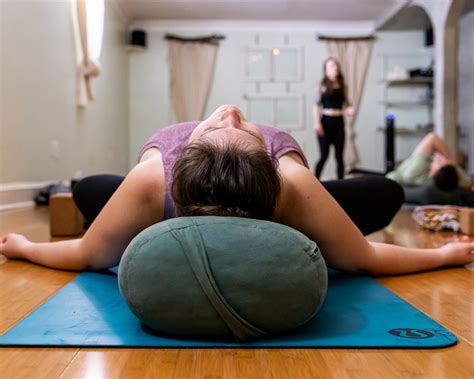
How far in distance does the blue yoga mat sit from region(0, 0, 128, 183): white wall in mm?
2963

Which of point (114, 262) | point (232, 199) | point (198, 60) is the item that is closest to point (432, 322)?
point (232, 199)

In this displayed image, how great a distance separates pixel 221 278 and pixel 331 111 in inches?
213

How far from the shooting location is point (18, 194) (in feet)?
13.9

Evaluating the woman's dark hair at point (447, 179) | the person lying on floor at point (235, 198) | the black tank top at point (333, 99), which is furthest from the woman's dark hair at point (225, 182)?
the black tank top at point (333, 99)

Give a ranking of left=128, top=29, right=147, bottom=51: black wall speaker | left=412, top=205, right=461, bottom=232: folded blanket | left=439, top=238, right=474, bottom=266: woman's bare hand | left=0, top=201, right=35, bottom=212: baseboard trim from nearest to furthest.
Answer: left=439, top=238, right=474, bottom=266: woman's bare hand
left=412, top=205, right=461, bottom=232: folded blanket
left=0, top=201, right=35, bottom=212: baseboard trim
left=128, top=29, right=147, bottom=51: black wall speaker

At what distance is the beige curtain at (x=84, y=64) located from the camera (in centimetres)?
541

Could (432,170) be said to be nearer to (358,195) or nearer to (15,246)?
(358,195)

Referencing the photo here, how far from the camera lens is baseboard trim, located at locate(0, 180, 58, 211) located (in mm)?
3996

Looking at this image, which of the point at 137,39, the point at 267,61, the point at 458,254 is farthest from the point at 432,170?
the point at 137,39

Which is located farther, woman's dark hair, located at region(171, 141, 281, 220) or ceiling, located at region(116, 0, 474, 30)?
ceiling, located at region(116, 0, 474, 30)

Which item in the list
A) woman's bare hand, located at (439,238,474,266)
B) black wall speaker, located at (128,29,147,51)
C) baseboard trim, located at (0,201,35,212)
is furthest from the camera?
black wall speaker, located at (128,29,147,51)

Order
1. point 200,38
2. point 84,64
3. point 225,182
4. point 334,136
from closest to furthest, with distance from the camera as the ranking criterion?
1. point 225,182
2. point 84,64
3. point 334,136
4. point 200,38

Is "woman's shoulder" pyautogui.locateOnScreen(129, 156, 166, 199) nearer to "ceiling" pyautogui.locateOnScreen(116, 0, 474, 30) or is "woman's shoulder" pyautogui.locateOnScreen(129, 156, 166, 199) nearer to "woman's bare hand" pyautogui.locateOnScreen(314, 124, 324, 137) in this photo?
"woman's bare hand" pyautogui.locateOnScreen(314, 124, 324, 137)

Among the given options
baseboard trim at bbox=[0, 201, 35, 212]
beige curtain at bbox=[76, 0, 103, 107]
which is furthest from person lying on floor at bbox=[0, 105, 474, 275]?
beige curtain at bbox=[76, 0, 103, 107]
